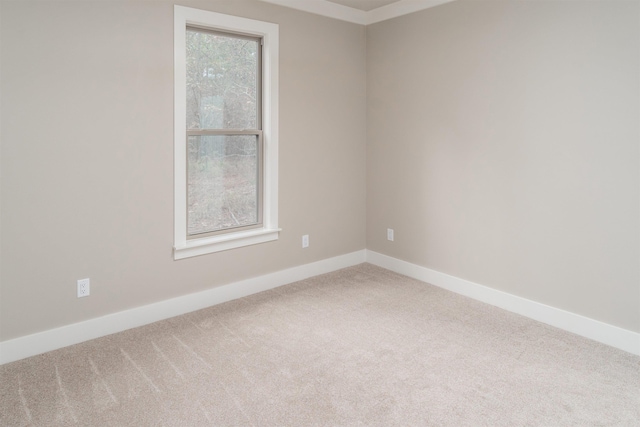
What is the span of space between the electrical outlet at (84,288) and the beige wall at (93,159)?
32mm

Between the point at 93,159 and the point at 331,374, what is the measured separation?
1.95 meters

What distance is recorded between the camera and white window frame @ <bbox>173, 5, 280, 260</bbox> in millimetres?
3213

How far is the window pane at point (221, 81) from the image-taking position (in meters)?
3.38

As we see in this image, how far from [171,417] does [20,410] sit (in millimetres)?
737

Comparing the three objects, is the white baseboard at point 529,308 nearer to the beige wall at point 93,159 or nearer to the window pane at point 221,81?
the beige wall at point 93,159

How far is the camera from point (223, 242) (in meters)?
3.57

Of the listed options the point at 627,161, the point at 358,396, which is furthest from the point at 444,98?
the point at 358,396

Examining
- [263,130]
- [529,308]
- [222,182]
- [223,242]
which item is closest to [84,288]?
[223,242]

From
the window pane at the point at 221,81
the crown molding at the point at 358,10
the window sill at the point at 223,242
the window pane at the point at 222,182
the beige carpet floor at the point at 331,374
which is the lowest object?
the beige carpet floor at the point at 331,374

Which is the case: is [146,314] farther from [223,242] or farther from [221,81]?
[221,81]

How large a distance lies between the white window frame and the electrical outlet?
597 mm

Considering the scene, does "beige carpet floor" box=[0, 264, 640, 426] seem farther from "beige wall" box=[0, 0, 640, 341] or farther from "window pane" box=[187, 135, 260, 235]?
"window pane" box=[187, 135, 260, 235]

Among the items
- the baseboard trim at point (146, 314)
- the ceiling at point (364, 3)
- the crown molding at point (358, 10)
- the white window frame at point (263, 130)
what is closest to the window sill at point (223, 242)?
the white window frame at point (263, 130)

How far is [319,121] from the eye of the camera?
4.15 m
